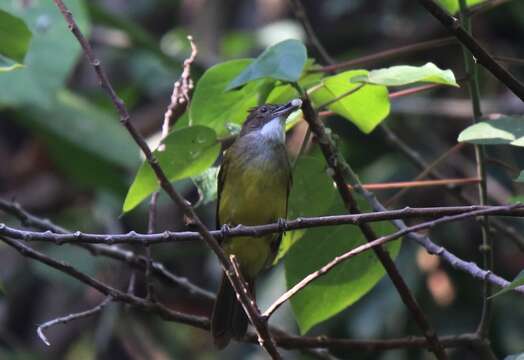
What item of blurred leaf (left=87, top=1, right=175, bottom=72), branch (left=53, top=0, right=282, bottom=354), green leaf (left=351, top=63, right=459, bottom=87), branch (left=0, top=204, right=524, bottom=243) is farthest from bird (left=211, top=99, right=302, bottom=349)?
blurred leaf (left=87, top=1, right=175, bottom=72)

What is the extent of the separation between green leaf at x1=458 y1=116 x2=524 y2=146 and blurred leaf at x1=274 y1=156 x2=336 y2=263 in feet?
1.61

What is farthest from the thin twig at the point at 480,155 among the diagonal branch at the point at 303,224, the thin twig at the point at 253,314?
the thin twig at the point at 253,314

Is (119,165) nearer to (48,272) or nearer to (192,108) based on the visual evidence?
(48,272)

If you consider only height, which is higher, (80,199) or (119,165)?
(80,199)

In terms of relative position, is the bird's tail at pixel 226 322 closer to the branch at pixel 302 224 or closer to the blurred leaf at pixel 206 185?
the blurred leaf at pixel 206 185

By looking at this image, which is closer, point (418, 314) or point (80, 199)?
point (418, 314)

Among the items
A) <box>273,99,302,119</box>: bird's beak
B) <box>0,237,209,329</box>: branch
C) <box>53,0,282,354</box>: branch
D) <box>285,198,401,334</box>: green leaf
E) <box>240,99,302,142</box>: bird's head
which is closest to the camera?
<box>53,0,282,354</box>: branch

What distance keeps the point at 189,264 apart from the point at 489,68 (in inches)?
192

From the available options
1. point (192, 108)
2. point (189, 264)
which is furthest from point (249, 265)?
point (189, 264)

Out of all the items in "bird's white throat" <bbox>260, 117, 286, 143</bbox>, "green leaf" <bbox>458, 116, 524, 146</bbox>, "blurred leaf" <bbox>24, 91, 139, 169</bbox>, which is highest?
"blurred leaf" <bbox>24, 91, 139, 169</bbox>

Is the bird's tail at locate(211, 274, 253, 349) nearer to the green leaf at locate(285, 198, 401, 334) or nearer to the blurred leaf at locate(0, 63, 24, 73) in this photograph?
the green leaf at locate(285, 198, 401, 334)

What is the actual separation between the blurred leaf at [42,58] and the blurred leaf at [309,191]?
1484 mm

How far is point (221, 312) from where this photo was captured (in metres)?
3.51

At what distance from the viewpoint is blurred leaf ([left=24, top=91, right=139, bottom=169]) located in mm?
5227
